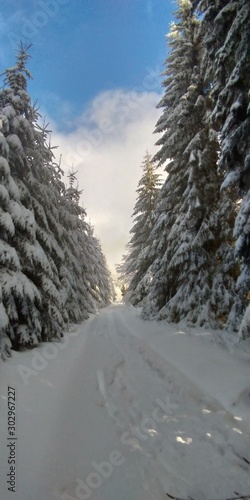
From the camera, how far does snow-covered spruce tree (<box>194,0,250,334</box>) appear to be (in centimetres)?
620

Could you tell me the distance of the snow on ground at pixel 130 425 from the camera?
10.7 ft

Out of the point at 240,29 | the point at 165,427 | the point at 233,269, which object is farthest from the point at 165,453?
the point at 240,29

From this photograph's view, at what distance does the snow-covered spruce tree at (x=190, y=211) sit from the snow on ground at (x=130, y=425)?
8.56ft

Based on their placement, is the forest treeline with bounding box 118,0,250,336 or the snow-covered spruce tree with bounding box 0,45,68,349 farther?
the snow-covered spruce tree with bounding box 0,45,68,349

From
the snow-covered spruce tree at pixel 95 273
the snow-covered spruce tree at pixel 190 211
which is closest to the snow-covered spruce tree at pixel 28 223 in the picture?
the snow-covered spruce tree at pixel 190 211

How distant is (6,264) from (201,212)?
8062 millimetres

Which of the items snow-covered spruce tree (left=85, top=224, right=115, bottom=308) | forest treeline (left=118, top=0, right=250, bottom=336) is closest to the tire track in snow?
forest treeline (left=118, top=0, right=250, bottom=336)

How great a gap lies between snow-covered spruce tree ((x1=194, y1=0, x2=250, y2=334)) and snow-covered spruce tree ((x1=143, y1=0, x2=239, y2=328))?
3430 mm

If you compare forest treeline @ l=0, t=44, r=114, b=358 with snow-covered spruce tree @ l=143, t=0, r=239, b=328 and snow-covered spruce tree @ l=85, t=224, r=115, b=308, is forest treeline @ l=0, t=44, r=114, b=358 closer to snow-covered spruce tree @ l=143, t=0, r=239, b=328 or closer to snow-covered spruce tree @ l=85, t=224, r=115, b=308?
snow-covered spruce tree @ l=143, t=0, r=239, b=328

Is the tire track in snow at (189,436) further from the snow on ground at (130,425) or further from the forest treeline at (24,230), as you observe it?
the forest treeline at (24,230)

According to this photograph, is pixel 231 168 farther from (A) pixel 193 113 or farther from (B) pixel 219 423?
(A) pixel 193 113

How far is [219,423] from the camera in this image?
176 inches

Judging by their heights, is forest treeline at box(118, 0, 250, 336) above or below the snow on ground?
above

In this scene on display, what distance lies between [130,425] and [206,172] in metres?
10.5
